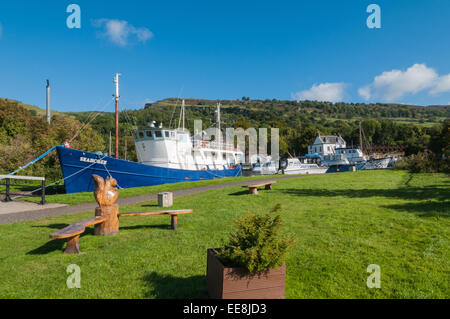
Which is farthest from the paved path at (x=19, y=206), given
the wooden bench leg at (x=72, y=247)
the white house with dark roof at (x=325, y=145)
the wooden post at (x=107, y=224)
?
the white house with dark roof at (x=325, y=145)

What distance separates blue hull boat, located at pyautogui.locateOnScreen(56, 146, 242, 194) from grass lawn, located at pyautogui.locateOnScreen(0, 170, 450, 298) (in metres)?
11.7

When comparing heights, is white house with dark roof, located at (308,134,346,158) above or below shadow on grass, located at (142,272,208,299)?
above

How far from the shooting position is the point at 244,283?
3.43 meters

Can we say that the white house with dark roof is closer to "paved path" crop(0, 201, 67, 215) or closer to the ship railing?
the ship railing

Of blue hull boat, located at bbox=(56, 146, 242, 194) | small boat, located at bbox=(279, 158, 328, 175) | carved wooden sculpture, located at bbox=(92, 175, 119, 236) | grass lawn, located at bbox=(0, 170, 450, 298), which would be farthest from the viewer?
small boat, located at bbox=(279, 158, 328, 175)

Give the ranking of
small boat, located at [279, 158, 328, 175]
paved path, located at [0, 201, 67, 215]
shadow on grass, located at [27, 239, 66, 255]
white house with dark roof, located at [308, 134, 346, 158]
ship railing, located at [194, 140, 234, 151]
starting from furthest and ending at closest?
white house with dark roof, located at [308, 134, 346, 158]
small boat, located at [279, 158, 328, 175]
ship railing, located at [194, 140, 234, 151]
paved path, located at [0, 201, 67, 215]
shadow on grass, located at [27, 239, 66, 255]

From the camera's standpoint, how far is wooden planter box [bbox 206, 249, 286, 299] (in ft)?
11.1

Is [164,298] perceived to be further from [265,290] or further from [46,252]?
[46,252]

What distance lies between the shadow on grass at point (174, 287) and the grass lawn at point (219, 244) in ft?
0.05

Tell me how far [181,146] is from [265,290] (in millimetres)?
26592

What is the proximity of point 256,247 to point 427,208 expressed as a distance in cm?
779

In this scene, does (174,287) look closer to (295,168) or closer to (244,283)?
(244,283)

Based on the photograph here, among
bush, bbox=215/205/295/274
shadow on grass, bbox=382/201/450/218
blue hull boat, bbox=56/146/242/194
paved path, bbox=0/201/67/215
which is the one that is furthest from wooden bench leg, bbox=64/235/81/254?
blue hull boat, bbox=56/146/242/194
